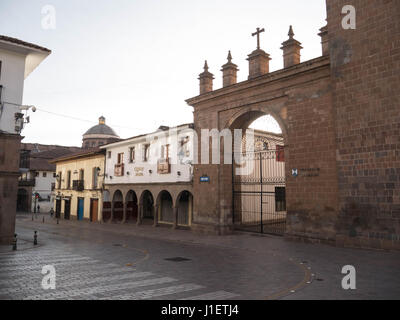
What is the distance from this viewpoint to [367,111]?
39.6 ft

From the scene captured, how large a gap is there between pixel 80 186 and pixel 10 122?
17.8 m

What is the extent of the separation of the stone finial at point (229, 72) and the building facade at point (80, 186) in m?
15.5

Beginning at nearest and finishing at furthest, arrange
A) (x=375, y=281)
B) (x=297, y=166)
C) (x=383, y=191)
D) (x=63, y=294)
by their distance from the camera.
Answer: (x=63, y=294), (x=375, y=281), (x=383, y=191), (x=297, y=166)

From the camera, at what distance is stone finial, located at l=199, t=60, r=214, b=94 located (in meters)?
19.3

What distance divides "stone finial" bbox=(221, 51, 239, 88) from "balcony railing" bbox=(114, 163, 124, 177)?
1261cm

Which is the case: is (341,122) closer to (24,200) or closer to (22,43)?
(22,43)

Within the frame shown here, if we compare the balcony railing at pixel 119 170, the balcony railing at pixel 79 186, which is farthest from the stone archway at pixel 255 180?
the balcony railing at pixel 79 186

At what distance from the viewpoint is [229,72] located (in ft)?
58.9

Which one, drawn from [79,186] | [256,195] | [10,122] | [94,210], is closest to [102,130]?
[79,186]

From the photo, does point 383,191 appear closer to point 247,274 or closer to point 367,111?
point 367,111

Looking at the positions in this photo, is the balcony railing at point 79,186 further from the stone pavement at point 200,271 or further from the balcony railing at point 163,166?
the stone pavement at point 200,271

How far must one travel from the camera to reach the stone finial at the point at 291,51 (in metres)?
14.8
